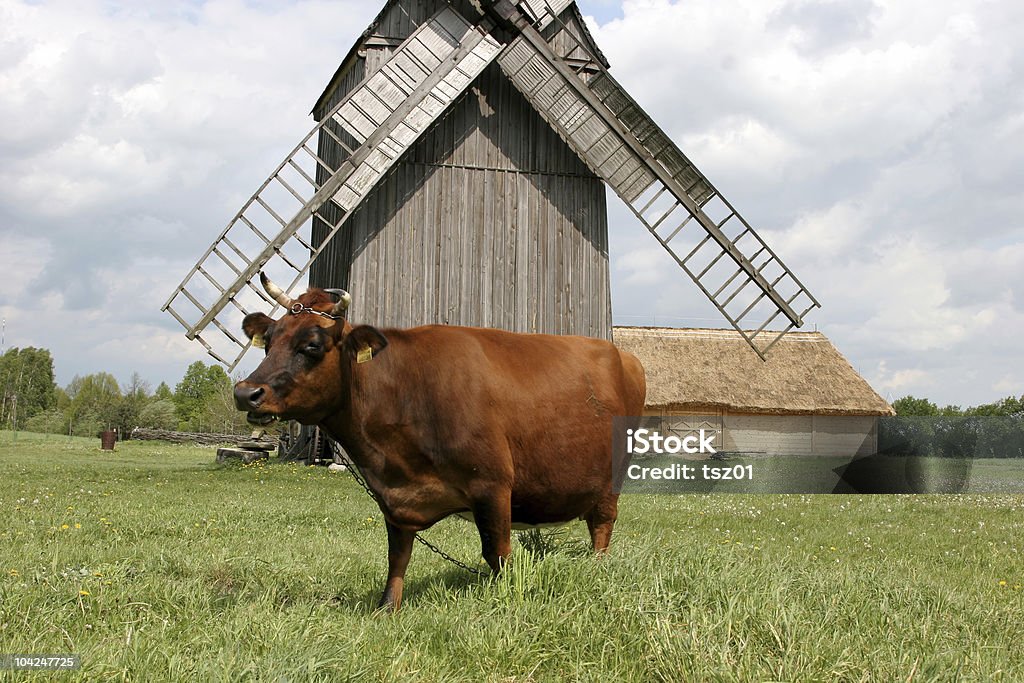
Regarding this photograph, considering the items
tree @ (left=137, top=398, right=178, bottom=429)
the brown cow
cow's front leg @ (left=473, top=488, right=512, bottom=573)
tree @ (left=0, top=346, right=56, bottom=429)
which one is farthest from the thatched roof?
Answer: tree @ (left=0, top=346, right=56, bottom=429)

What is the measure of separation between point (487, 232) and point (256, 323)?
1265 centimetres

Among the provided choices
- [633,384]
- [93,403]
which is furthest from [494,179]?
[93,403]

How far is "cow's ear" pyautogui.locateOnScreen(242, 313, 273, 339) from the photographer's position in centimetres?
554

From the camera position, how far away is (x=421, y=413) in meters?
5.59

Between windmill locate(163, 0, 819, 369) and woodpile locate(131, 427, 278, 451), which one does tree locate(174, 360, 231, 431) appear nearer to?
woodpile locate(131, 427, 278, 451)

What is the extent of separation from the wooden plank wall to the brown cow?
11.9 metres

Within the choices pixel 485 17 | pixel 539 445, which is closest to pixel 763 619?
pixel 539 445

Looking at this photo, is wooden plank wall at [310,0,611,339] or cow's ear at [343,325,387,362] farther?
wooden plank wall at [310,0,611,339]

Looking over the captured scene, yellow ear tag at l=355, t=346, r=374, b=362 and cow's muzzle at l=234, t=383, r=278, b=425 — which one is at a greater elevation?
yellow ear tag at l=355, t=346, r=374, b=362

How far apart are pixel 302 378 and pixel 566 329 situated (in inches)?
515

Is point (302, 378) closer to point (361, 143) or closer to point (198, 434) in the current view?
point (361, 143)

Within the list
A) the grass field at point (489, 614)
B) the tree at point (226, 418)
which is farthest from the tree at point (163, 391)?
the grass field at point (489, 614)

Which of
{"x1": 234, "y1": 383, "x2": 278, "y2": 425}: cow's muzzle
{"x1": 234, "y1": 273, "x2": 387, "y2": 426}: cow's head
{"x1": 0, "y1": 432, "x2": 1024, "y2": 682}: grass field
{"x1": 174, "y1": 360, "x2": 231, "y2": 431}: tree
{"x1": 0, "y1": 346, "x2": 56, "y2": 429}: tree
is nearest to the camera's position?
{"x1": 0, "y1": 432, "x2": 1024, "y2": 682}: grass field

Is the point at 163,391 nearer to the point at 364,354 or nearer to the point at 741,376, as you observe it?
the point at 741,376
